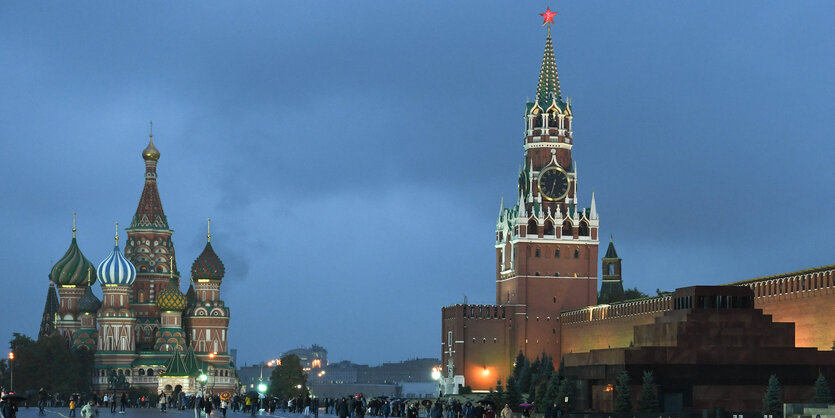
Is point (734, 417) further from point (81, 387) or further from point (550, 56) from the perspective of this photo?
point (81, 387)

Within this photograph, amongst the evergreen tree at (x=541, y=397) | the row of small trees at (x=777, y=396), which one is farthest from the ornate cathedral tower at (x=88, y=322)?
the row of small trees at (x=777, y=396)

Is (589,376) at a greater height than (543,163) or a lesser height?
lesser

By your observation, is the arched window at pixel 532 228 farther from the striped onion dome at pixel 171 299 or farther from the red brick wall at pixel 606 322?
the striped onion dome at pixel 171 299

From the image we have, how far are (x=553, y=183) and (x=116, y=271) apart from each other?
115 ft

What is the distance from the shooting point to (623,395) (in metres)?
54.8

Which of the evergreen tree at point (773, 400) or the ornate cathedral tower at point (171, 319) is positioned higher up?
the ornate cathedral tower at point (171, 319)

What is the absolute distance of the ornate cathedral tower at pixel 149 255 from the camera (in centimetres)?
12156

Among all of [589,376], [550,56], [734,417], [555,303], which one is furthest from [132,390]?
[734,417]

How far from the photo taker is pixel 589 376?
197 ft

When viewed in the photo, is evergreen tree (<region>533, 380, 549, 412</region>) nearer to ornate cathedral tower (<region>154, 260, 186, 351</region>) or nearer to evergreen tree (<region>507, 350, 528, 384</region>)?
evergreen tree (<region>507, 350, 528, 384</region>)

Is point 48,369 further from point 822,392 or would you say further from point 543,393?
point 822,392

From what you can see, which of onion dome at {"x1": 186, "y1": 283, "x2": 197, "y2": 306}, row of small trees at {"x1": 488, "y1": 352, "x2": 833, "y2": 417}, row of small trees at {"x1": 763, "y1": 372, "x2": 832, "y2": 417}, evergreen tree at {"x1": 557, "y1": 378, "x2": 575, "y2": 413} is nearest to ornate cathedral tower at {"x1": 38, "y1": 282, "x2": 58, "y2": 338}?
onion dome at {"x1": 186, "y1": 283, "x2": 197, "y2": 306}

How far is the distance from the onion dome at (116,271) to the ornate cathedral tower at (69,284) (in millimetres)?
5661

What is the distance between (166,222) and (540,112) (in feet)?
117
